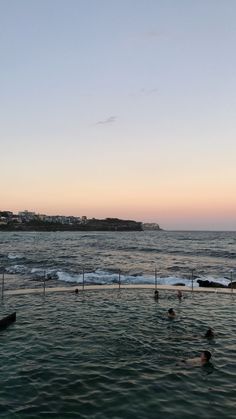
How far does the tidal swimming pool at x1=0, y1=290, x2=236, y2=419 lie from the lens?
42.1 feet

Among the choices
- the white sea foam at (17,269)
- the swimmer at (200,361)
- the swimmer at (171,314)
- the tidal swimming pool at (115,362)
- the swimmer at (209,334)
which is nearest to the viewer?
the tidal swimming pool at (115,362)

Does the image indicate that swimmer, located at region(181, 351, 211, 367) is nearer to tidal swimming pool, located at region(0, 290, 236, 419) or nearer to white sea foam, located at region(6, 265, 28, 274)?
tidal swimming pool, located at region(0, 290, 236, 419)

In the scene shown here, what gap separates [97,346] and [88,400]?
517 cm

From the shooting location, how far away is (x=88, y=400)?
13172 mm

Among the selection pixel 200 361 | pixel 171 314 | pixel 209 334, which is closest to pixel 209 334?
pixel 209 334

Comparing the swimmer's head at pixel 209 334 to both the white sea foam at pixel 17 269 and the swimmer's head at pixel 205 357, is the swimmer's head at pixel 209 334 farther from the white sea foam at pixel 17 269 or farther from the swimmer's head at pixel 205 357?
the white sea foam at pixel 17 269

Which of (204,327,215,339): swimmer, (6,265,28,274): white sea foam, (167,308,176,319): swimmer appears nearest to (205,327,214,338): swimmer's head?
(204,327,215,339): swimmer

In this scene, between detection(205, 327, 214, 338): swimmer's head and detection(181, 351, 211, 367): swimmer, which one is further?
detection(205, 327, 214, 338): swimmer's head

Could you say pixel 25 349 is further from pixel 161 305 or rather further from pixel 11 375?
pixel 161 305

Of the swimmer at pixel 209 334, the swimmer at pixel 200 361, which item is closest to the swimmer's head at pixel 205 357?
the swimmer at pixel 200 361

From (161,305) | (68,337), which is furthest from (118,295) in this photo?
(68,337)

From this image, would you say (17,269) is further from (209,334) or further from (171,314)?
(209,334)

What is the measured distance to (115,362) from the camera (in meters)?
16.4

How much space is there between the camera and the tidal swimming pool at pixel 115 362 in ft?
42.1
